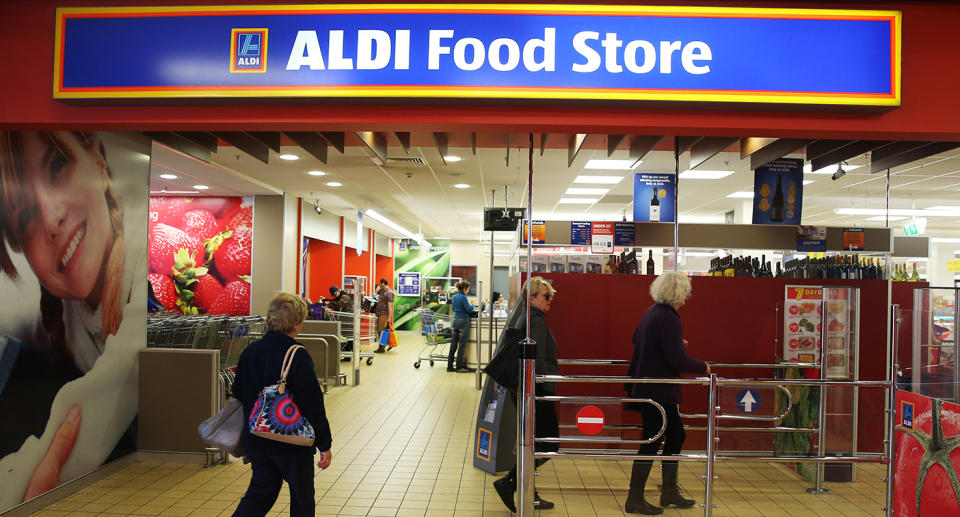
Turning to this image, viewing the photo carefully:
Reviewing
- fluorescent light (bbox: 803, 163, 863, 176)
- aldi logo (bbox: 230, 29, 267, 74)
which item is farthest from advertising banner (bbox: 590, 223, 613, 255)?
aldi logo (bbox: 230, 29, 267, 74)

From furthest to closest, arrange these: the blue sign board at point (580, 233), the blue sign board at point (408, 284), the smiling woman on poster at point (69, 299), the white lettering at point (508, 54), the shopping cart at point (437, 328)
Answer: the blue sign board at point (408, 284) → the shopping cart at point (437, 328) → the blue sign board at point (580, 233) → the smiling woman on poster at point (69, 299) → the white lettering at point (508, 54)

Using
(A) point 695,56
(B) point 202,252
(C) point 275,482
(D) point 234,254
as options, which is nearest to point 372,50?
(A) point 695,56

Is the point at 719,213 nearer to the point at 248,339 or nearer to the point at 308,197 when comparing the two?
the point at 308,197

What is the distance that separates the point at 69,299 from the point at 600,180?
7511mm

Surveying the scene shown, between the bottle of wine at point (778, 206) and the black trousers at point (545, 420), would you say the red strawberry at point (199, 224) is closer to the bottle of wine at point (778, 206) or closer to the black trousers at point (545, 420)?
the black trousers at point (545, 420)

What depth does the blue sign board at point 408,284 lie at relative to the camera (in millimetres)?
21438

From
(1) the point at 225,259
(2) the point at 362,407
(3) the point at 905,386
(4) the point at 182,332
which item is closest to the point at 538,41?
(3) the point at 905,386

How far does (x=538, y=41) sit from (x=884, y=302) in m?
4.66

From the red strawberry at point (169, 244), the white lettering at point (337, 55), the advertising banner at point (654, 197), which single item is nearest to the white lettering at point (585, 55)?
the white lettering at point (337, 55)

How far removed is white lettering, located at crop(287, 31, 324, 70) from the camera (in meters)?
3.15

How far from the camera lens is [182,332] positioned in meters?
7.80

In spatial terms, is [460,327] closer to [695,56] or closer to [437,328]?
[437,328]

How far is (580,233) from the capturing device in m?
6.61

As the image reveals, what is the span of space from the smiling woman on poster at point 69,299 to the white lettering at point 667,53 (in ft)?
12.5
